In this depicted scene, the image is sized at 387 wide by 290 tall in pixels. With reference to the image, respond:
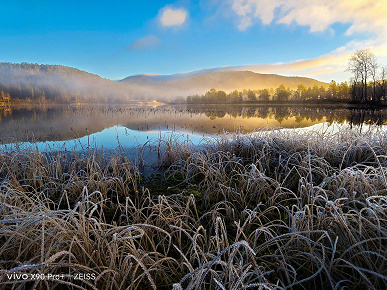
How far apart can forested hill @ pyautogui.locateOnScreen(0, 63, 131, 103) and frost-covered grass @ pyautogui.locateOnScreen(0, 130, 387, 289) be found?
12271 centimetres

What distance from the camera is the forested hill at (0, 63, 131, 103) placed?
390ft

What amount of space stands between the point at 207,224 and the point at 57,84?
574 ft

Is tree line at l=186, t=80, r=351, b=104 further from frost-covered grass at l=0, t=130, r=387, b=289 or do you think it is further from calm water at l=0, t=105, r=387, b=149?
frost-covered grass at l=0, t=130, r=387, b=289

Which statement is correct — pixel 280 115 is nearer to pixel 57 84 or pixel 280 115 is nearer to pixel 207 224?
pixel 207 224

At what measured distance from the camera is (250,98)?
99188 mm

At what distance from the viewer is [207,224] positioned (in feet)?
8.86

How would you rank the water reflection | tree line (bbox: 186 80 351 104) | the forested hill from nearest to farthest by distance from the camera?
the water reflection, tree line (bbox: 186 80 351 104), the forested hill

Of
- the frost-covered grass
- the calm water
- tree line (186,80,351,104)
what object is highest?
tree line (186,80,351,104)

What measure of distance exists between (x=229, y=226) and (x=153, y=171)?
2.99 metres

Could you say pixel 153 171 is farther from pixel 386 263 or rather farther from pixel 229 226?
pixel 386 263

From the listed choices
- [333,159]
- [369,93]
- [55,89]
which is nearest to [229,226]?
[333,159]

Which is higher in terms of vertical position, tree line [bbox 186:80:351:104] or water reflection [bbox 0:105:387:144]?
tree line [bbox 186:80:351:104]

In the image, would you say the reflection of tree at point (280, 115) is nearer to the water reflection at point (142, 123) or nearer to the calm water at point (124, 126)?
the water reflection at point (142, 123)

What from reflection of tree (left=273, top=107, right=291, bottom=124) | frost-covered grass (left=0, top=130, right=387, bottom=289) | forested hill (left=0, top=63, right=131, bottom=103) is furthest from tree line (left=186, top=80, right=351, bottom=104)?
frost-covered grass (left=0, top=130, right=387, bottom=289)
